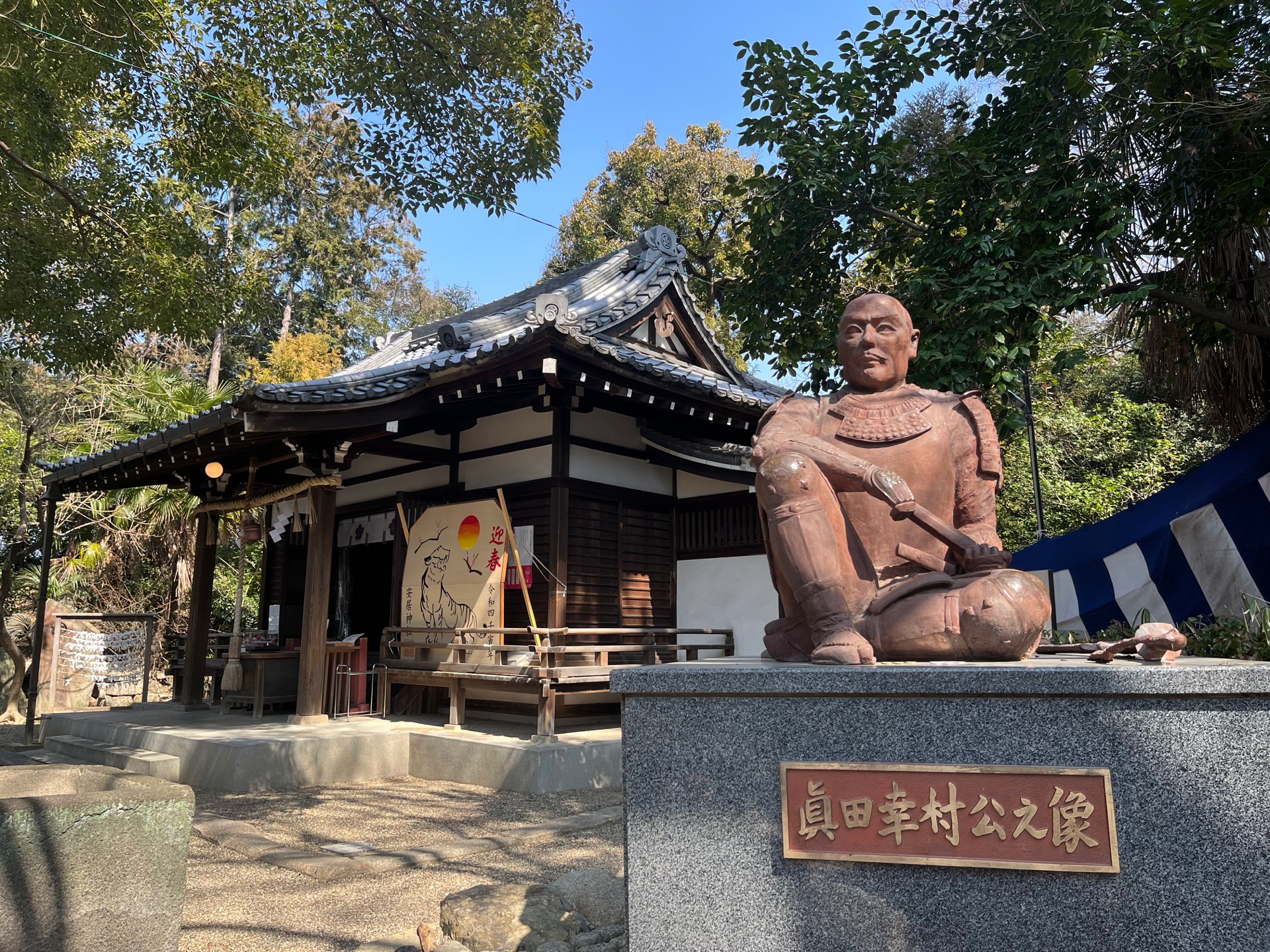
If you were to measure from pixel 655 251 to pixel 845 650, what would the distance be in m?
10.8

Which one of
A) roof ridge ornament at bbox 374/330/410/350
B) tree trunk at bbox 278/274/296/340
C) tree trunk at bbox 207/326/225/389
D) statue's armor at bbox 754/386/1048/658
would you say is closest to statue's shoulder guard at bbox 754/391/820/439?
statue's armor at bbox 754/386/1048/658

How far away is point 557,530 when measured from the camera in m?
8.70

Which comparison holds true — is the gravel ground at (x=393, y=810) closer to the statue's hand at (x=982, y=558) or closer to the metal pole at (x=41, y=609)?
the metal pole at (x=41, y=609)

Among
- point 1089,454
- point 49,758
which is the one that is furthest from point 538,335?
point 1089,454

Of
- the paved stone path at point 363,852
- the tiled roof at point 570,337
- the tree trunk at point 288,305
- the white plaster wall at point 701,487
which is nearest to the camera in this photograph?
the paved stone path at point 363,852

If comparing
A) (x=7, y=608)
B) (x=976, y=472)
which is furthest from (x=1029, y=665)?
(x=7, y=608)

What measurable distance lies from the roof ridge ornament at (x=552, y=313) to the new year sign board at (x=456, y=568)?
2172mm

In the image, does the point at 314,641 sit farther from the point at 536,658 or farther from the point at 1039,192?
the point at 1039,192

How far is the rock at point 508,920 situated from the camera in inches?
138

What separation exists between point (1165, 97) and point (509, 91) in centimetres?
523

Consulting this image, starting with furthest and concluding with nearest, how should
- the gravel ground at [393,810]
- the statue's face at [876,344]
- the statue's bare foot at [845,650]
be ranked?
1. the gravel ground at [393,810]
2. the statue's face at [876,344]
3. the statue's bare foot at [845,650]

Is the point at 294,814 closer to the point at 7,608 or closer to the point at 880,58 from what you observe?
the point at 880,58

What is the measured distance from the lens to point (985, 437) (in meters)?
3.47

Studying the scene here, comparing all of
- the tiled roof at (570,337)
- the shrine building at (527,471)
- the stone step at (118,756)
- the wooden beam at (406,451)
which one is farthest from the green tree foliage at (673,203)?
the stone step at (118,756)
